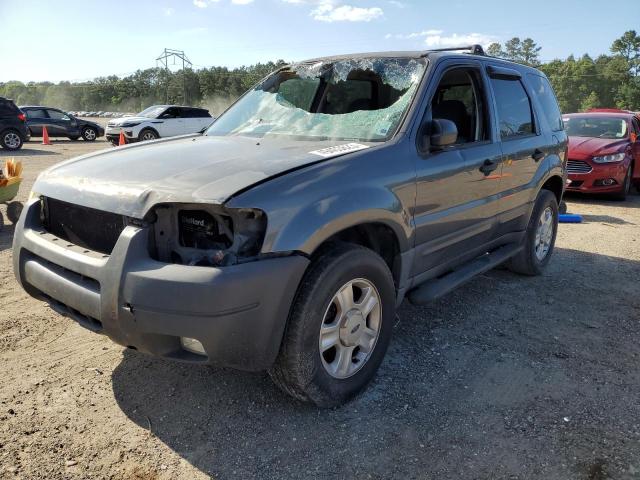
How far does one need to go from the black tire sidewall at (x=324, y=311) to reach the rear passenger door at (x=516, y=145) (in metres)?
1.77

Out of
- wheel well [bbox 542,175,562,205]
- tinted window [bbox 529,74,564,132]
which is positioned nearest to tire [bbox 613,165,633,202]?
wheel well [bbox 542,175,562,205]

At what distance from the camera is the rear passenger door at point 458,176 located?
3.31 metres

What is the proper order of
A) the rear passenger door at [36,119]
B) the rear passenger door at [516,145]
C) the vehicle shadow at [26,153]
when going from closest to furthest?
the rear passenger door at [516,145] < the vehicle shadow at [26,153] < the rear passenger door at [36,119]

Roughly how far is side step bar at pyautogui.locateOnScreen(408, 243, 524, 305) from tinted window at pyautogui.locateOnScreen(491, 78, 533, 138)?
100 centimetres

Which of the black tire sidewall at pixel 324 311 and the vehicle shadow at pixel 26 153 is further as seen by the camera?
the vehicle shadow at pixel 26 153

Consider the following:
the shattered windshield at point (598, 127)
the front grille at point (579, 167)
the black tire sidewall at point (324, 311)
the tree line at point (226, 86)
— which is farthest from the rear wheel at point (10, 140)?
the tree line at point (226, 86)

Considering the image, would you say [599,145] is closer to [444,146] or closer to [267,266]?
[444,146]

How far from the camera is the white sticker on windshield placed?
2.85 m

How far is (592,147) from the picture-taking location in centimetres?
984

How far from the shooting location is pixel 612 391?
3135 mm

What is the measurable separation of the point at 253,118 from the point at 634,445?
314cm

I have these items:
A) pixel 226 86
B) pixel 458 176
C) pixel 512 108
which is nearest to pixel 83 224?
pixel 458 176

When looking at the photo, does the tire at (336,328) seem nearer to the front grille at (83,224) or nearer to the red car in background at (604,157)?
the front grille at (83,224)

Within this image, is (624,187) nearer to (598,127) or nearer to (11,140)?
(598,127)
